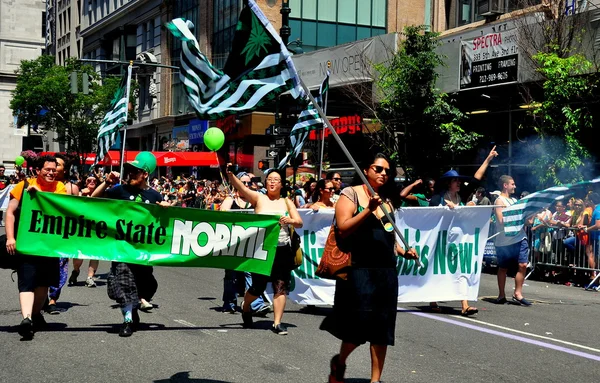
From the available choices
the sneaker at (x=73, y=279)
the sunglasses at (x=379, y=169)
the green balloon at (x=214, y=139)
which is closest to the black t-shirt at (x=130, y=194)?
the green balloon at (x=214, y=139)

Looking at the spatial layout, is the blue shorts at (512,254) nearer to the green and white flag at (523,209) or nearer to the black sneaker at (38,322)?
the green and white flag at (523,209)

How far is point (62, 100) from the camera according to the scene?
4806 centimetres

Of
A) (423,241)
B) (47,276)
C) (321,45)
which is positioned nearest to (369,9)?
(321,45)

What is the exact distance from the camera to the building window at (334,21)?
1576 inches

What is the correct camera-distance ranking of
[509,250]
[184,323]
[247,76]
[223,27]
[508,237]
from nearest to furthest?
[247,76] < [184,323] < [508,237] < [509,250] < [223,27]

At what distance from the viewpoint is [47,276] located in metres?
8.17

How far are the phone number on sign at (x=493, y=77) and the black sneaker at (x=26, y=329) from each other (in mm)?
15670

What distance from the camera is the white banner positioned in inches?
408

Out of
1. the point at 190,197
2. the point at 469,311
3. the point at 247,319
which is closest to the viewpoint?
the point at 247,319

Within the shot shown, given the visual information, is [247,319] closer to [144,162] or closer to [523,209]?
[144,162]

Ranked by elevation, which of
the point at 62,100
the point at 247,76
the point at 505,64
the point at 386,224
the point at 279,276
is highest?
the point at 62,100

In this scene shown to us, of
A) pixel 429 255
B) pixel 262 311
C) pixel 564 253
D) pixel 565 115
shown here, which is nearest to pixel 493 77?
pixel 565 115

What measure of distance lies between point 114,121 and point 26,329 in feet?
31.8

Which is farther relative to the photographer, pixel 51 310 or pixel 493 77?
pixel 493 77
